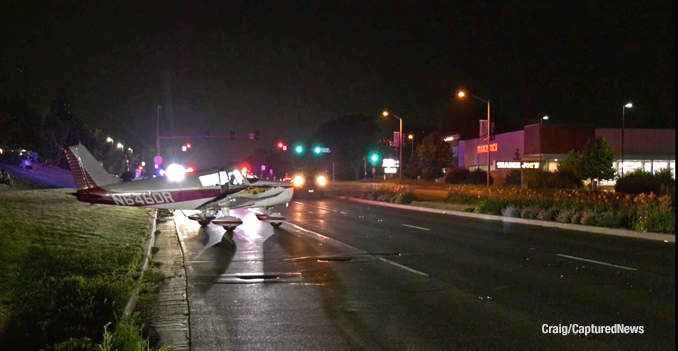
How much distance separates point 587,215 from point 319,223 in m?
9.93

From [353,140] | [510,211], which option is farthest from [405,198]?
[353,140]

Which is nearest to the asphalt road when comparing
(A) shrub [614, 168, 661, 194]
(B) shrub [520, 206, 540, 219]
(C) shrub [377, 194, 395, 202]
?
(B) shrub [520, 206, 540, 219]

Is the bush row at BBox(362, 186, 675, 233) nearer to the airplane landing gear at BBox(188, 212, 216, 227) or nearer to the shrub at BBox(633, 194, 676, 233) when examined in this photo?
the shrub at BBox(633, 194, 676, 233)

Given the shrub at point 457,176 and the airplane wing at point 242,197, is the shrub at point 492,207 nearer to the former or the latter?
the airplane wing at point 242,197

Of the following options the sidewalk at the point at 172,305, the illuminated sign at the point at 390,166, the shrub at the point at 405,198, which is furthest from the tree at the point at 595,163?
the illuminated sign at the point at 390,166

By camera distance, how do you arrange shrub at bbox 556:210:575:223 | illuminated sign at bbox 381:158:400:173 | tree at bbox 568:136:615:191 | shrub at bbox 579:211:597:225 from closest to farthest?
shrub at bbox 579:211:597:225
shrub at bbox 556:210:575:223
tree at bbox 568:136:615:191
illuminated sign at bbox 381:158:400:173

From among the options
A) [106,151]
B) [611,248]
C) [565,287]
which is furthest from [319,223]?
[106,151]

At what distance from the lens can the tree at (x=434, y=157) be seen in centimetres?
8175

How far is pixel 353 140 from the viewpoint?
429ft

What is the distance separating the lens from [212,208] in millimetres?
21469

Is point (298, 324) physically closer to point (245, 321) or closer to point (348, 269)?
point (245, 321)

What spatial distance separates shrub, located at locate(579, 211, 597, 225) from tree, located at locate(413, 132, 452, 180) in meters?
58.2

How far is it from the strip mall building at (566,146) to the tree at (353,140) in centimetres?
5255

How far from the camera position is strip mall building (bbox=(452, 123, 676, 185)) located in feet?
225
